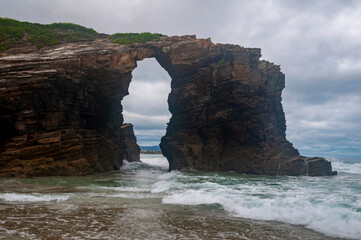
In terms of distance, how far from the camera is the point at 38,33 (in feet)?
99.3

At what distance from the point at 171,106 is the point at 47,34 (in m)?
15.8

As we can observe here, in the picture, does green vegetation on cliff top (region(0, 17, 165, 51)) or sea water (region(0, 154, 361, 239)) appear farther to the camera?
green vegetation on cliff top (region(0, 17, 165, 51))

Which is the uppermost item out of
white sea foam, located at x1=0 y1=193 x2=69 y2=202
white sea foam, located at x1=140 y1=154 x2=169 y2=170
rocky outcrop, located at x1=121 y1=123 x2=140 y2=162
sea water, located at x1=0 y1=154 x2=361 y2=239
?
rocky outcrop, located at x1=121 y1=123 x2=140 y2=162

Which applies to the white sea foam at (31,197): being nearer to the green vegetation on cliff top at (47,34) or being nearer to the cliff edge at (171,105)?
the cliff edge at (171,105)

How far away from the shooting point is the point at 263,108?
30547mm

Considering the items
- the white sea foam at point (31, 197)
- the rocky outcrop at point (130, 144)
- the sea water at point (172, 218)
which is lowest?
the white sea foam at point (31, 197)

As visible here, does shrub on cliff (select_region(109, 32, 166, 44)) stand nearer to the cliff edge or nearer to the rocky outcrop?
the cliff edge

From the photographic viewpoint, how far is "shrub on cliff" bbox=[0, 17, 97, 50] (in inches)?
1102

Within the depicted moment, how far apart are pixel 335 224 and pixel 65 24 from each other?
3606 centimetres

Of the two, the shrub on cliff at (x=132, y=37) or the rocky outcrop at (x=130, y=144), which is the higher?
the shrub on cliff at (x=132, y=37)

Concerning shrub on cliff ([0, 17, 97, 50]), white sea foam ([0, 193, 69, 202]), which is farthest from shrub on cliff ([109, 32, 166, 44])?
white sea foam ([0, 193, 69, 202])

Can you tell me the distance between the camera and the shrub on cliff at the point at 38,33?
28000mm

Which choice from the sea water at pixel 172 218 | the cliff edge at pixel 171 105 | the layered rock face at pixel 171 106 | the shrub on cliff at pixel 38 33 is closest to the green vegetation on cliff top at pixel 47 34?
the shrub on cliff at pixel 38 33

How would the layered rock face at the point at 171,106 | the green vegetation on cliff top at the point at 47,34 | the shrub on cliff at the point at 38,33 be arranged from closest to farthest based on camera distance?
the layered rock face at the point at 171,106 → the shrub on cliff at the point at 38,33 → the green vegetation on cliff top at the point at 47,34
